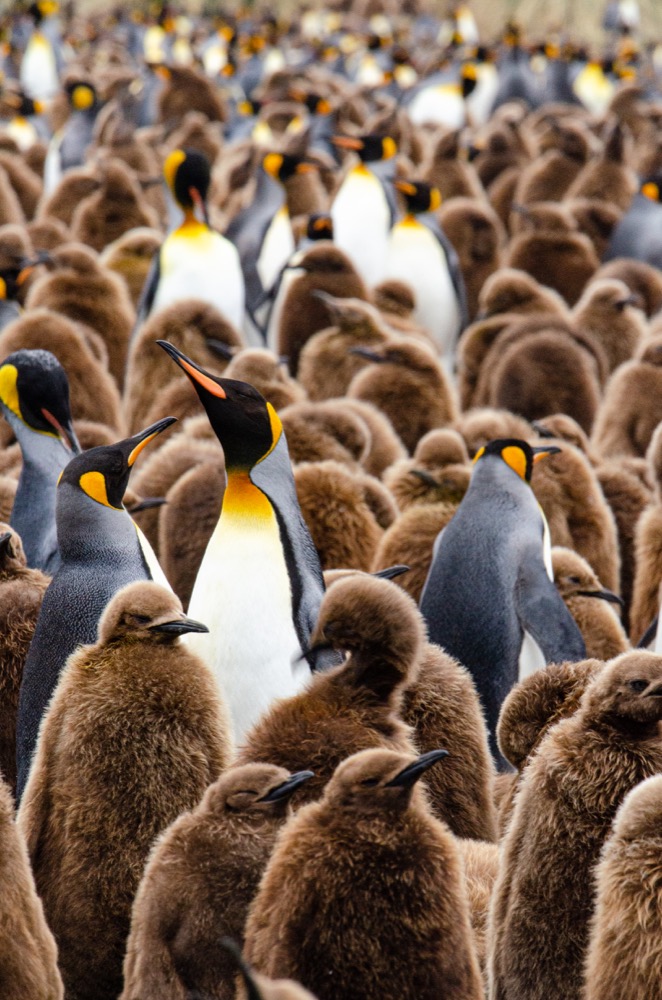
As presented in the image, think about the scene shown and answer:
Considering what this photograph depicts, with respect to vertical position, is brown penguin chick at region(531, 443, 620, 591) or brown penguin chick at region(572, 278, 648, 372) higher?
brown penguin chick at region(531, 443, 620, 591)

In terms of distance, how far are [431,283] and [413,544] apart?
4.67m

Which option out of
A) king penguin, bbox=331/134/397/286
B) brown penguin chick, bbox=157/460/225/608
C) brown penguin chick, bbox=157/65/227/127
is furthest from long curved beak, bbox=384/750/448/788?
brown penguin chick, bbox=157/65/227/127

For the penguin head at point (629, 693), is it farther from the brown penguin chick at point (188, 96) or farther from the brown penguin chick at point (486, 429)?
the brown penguin chick at point (188, 96)

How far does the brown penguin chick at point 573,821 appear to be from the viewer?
253 centimetres

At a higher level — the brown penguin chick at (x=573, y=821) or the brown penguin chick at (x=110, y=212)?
the brown penguin chick at (x=573, y=821)

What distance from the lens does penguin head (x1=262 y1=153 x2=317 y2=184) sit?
1040cm

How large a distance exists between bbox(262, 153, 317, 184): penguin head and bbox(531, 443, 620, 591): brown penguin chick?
5.95 metres

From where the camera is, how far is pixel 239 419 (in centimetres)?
360

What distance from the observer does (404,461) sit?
493 cm

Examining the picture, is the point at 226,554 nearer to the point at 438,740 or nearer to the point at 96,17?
the point at 438,740

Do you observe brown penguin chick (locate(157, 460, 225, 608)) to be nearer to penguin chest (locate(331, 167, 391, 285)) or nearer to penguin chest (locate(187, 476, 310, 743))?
penguin chest (locate(187, 476, 310, 743))

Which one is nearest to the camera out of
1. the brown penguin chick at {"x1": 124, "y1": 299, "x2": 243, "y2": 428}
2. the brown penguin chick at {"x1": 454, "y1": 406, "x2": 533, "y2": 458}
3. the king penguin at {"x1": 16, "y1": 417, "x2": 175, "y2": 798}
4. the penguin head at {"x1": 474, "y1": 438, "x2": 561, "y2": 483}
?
the king penguin at {"x1": 16, "y1": 417, "x2": 175, "y2": 798}

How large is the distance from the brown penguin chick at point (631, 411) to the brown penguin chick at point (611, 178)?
17.4 feet

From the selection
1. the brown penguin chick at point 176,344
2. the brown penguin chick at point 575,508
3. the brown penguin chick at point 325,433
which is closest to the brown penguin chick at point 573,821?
the brown penguin chick at point 575,508
